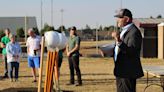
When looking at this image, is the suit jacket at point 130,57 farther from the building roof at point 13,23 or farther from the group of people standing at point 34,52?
the building roof at point 13,23

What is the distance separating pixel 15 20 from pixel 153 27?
5371 cm

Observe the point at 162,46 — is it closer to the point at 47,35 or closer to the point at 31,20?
the point at 47,35

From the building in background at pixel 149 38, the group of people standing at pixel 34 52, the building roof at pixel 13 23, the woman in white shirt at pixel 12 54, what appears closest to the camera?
the group of people standing at pixel 34 52

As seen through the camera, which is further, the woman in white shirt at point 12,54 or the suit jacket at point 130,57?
the woman in white shirt at point 12,54

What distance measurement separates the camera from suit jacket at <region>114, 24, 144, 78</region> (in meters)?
7.00

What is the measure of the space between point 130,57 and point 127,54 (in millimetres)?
82

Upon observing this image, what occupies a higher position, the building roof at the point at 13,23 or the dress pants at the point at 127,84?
the building roof at the point at 13,23

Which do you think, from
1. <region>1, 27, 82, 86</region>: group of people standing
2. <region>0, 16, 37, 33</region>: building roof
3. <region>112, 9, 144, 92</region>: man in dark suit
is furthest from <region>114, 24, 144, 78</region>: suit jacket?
<region>0, 16, 37, 33</region>: building roof

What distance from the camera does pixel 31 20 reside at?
77188mm

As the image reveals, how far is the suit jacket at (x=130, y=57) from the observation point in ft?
23.0

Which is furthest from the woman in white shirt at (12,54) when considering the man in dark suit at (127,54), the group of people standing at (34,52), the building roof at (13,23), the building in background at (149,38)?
the building roof at (13,23)

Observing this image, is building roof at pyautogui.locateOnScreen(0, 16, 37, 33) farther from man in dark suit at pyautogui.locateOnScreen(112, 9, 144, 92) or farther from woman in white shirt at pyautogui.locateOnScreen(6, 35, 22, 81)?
man in dark suit at pyautogui.locateOnScreen(112, 9, 144, 92)

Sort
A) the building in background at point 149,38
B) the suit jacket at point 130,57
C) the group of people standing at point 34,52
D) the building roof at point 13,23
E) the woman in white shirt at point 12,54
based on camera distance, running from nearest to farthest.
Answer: the suit jacket at point 130,57
the group of people standing at point 34,52
the woman in white shirt at point 12,54
the building in background at point 149,38
the building roof at point 13,23

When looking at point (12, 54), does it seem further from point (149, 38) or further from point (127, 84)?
point (149, 38)
